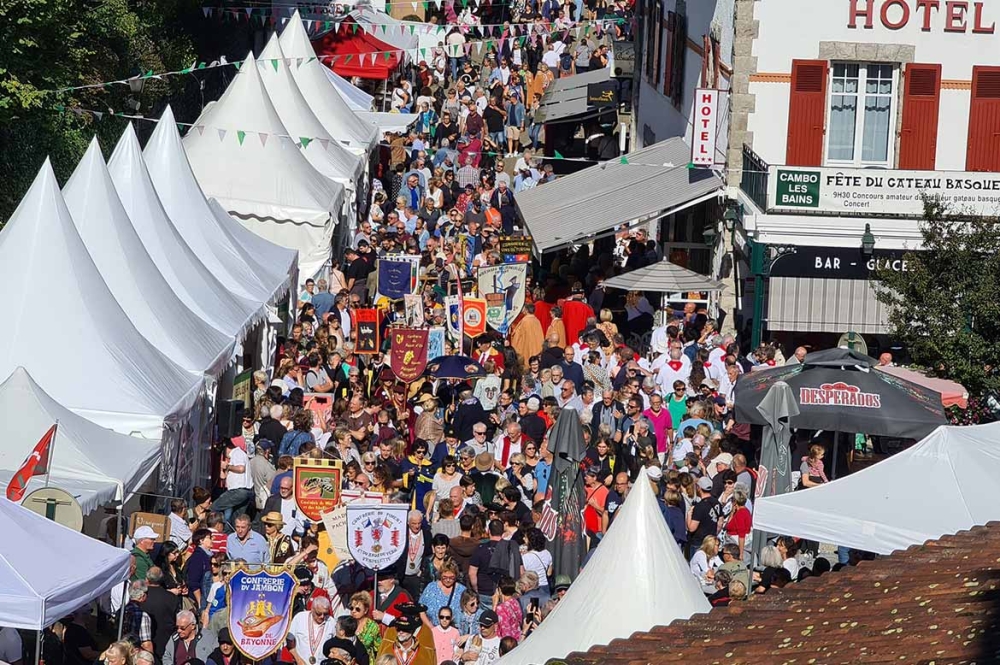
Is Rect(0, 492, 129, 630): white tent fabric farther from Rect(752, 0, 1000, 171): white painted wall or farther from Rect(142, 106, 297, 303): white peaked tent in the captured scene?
Rect(752, 0, 1000, 171): white painted wall

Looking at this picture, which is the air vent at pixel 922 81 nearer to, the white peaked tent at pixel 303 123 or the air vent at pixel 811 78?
the air vent at pixel 811 78

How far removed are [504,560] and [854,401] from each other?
434 centimetres

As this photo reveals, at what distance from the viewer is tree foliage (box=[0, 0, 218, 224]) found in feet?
76.0

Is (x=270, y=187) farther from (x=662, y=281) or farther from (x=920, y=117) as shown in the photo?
(x=920, y=117)

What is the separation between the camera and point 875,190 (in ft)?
71.3

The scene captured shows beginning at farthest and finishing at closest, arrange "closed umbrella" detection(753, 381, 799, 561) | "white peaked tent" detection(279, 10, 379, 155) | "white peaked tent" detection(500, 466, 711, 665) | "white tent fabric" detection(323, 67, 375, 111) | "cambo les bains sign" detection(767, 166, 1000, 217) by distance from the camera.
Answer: "white tent fabric" detection(323, 67, 375, 111) → "white peaked tent" detection(279, 10, 379, 155) → "cambo les bains sign" detection(767, 166, 1000, 217) → "closed umbrella" detection(753, 381, 799, 561) → "white peaked tent" detection(500, 466, 711, 665)

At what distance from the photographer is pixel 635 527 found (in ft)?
38.4

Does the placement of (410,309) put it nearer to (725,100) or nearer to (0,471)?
(725,100)

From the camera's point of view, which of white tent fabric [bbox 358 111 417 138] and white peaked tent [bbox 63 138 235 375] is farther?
white tent fabric [bbox 358 111 417 138]

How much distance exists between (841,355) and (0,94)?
1179 centimetres

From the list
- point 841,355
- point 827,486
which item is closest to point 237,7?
point 841,355

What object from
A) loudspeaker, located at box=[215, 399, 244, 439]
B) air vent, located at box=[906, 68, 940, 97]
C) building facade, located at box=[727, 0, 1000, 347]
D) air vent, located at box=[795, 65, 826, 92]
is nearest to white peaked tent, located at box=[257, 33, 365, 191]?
building facade, located at box=[727, 0, 1000, 347]

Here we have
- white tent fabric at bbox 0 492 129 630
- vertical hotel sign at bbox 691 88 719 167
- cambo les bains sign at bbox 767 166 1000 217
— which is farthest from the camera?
vertical hotel sign at bbox 691 88 719 167

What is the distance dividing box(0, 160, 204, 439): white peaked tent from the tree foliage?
7650 millimetres
